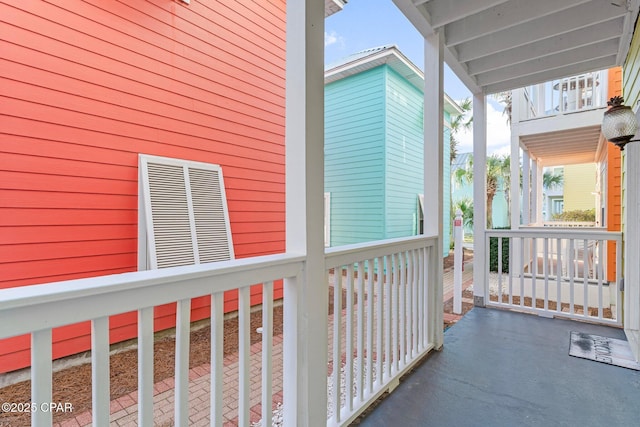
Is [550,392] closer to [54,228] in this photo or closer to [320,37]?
[320,37]

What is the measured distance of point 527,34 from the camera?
8.89ft

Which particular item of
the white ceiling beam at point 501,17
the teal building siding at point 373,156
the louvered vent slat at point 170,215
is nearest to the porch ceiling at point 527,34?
the white ceiling beam at point 501,17

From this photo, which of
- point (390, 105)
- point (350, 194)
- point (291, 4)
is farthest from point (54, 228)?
point (390, 105)

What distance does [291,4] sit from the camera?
56.1 inches

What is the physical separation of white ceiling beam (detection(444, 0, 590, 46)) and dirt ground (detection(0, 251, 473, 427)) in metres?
3.38

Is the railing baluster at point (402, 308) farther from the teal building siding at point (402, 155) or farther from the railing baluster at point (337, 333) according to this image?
the teal building siding at point (402, 155)

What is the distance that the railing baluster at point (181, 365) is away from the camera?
1.02m

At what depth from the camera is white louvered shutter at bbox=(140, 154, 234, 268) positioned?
309cm

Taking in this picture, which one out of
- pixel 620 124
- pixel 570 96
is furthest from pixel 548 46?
pixel 570 96

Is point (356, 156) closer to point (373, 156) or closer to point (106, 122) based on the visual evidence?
point (373, 156)

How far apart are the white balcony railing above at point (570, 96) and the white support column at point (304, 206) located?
Result: 534 cm

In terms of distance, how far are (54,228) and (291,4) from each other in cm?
266

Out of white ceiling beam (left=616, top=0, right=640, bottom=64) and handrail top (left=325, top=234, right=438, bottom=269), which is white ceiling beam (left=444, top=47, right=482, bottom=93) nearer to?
white ceiling beam (left=616, top=0, right=640, bottom=64)

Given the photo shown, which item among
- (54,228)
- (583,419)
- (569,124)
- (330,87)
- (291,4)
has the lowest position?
(583,419)
